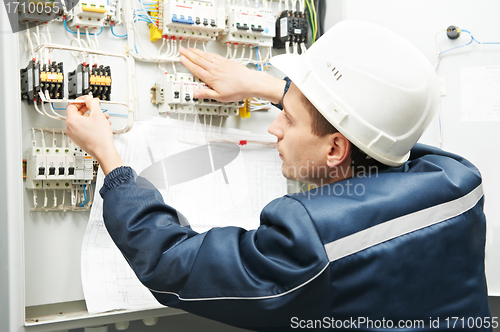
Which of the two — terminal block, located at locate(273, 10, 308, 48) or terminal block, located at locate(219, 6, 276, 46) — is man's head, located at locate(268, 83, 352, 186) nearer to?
terminal block, located at locate(219, 6, 276, 46)

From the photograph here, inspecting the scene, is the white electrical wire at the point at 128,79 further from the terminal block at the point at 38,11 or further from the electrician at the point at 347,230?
the electrician at the point at 347,230

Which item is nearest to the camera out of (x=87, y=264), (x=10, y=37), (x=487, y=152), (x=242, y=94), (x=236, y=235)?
(x=236, y=235)

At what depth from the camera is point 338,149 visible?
3.84 ft

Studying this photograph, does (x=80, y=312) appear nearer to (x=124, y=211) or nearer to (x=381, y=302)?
(x=124, y=211)

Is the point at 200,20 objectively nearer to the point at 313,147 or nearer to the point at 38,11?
the point at 38,11

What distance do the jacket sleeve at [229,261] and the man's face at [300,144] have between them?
7.5 inches

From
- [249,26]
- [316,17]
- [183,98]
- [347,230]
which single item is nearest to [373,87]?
[347,230]

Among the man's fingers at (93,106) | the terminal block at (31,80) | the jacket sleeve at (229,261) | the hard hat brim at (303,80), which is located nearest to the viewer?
the jacket sleeve at (229,261)

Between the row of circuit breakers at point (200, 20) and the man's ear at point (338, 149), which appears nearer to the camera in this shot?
the man's ear at point (338, 149)

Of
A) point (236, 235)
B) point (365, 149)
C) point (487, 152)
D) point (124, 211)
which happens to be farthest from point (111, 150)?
point (487, 152)

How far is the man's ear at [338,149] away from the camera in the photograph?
1.14 m

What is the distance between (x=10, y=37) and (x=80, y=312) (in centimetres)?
116

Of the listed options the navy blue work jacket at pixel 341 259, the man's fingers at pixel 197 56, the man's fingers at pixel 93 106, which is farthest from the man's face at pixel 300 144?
the man's fingers at pixel 197 56

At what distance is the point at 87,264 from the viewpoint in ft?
5.90
